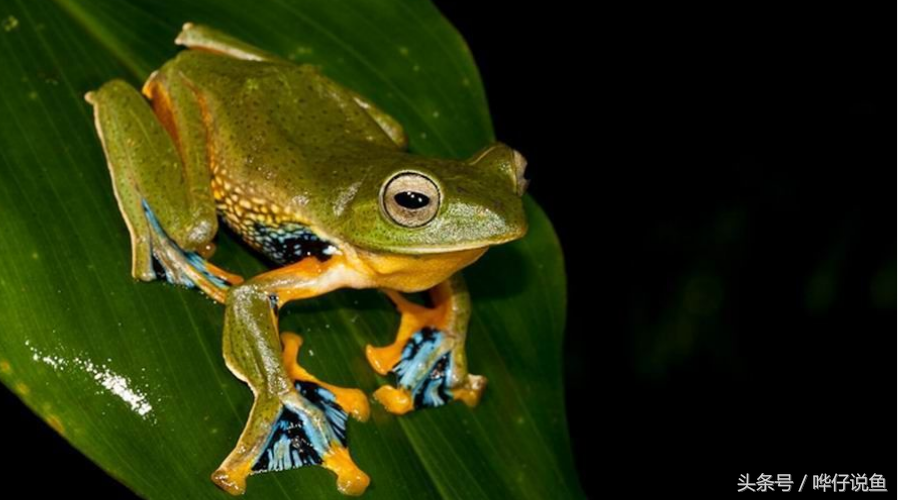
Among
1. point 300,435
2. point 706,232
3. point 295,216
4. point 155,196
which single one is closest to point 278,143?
point 295,216

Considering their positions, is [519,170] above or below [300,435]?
above

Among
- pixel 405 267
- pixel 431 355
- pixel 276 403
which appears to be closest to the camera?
pixel 276 403

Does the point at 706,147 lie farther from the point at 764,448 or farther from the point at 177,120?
the point at 177,120

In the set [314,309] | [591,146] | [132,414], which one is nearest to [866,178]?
[591,146]

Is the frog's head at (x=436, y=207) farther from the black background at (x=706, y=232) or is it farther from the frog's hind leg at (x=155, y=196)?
the black background at (x=706, y=232)

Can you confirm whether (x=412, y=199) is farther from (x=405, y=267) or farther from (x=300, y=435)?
(x=300, y=435)

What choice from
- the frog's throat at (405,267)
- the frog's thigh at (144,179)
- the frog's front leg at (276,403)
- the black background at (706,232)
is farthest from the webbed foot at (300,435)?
the black background at (706,232)
